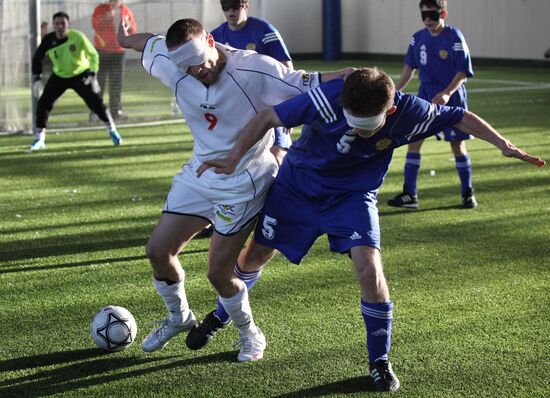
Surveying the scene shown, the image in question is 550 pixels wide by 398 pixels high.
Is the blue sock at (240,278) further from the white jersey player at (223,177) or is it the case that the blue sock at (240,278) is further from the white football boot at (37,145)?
the white football boot at (37,145)

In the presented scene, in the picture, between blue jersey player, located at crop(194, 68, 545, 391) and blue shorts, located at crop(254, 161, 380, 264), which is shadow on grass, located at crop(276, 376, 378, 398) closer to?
blue jersey player, located at crop(194, 68, 545, 391)

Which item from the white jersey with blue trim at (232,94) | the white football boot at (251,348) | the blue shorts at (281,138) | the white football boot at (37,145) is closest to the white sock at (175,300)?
the white football boot at (251,348)

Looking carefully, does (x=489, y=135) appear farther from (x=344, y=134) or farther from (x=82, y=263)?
(x=82, y=263)

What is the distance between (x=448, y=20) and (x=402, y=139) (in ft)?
84.6

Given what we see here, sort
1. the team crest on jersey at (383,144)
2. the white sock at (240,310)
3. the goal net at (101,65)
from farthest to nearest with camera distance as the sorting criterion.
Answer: the goal net at (101,65) < the white sock at (240,310) < the team crest on jersey at (383,144)

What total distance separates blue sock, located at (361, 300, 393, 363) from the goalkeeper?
9003 millimetres

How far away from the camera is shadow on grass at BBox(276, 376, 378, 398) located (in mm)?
4398

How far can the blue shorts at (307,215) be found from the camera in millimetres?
4574

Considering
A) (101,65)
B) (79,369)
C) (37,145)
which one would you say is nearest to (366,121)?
(79,369)

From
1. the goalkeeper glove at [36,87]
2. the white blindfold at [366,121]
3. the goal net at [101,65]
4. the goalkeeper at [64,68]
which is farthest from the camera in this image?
the goal net at [101,65]

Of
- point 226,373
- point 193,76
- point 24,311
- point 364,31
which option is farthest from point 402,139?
point 364,31

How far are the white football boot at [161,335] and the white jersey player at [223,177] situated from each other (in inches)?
7.9

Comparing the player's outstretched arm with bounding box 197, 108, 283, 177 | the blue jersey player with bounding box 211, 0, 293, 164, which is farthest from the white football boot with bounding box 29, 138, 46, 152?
the player's outstretched arm with bounding box 197, 108, 283, 177

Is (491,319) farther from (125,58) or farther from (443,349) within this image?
(125,58)
